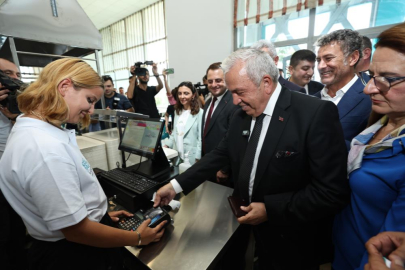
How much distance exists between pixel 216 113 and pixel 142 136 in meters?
0.92

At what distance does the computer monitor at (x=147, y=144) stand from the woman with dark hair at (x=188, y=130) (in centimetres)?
78

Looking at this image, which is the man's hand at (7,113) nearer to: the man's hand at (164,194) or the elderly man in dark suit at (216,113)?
the man's hand at (164,194)

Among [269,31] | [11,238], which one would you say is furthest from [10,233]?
[269,31]

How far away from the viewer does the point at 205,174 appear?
1.25 m

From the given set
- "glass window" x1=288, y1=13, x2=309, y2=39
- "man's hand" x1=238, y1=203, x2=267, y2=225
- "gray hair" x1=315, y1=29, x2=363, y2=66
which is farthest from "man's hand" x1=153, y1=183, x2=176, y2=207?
"glass window" x1=288, y1=13, x2=309, y2=39

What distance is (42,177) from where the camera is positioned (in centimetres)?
59

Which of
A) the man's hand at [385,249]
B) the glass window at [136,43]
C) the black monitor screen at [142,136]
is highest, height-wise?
the glass window at [136,43]

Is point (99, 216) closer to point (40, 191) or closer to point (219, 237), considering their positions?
point (40, 191)

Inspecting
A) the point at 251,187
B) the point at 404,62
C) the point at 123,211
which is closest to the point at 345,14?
the point at 404,62

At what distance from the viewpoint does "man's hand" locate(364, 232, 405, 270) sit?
0.54 meters

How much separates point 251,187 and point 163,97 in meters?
8.79

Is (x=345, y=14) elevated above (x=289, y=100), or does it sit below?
above

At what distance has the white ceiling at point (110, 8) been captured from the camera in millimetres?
6658

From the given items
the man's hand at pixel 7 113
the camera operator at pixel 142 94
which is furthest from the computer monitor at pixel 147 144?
the camera operator at pixel 142 94
